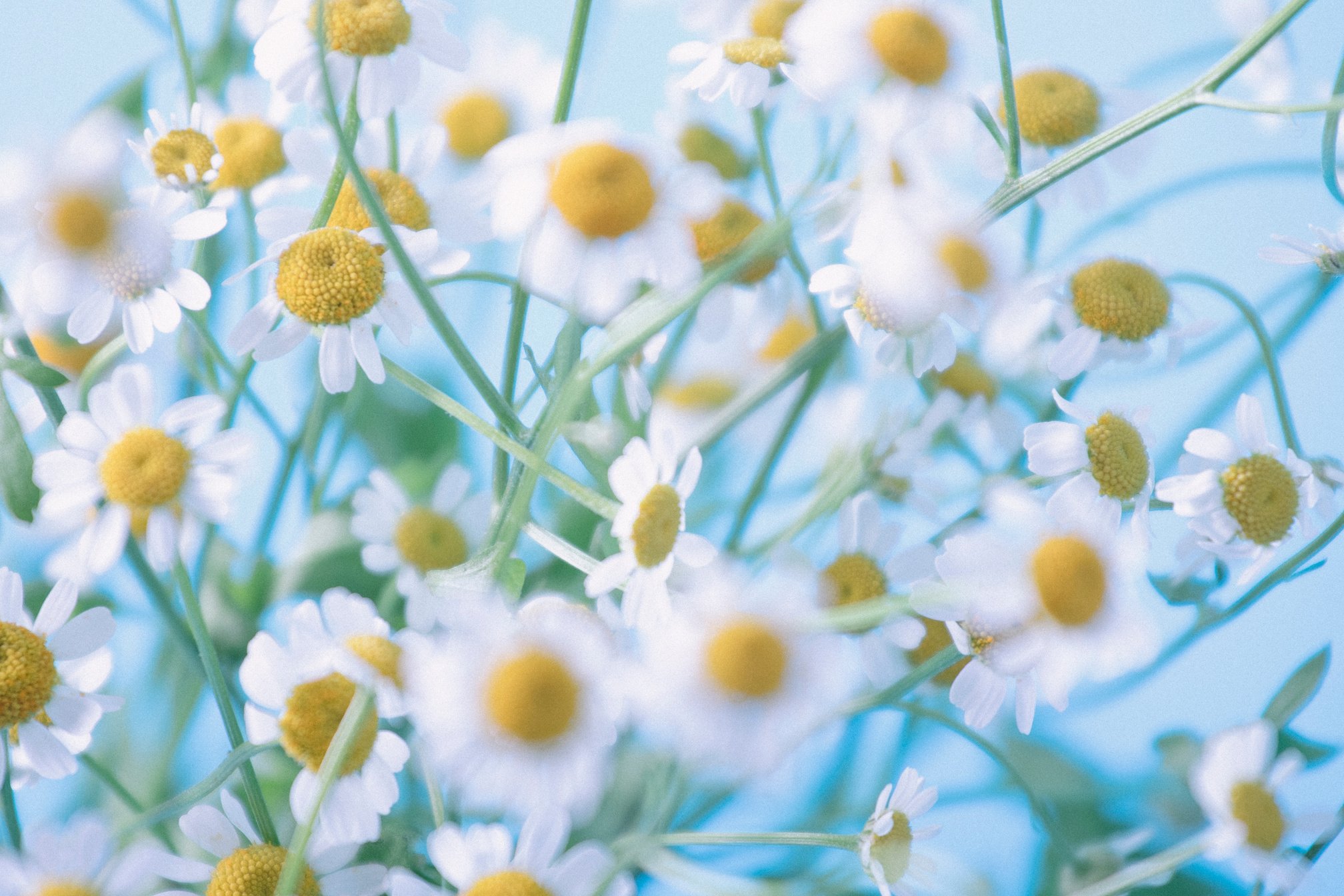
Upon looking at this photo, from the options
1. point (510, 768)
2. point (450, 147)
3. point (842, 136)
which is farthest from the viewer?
point (450, 147)

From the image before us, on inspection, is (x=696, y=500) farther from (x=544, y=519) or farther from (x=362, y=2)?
(x=362, y=2)

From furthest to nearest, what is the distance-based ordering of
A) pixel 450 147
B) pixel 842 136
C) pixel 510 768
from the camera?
pixel 450 147 < pixel 842 136 < pixel 510 768

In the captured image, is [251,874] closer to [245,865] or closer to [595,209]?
[245,865]

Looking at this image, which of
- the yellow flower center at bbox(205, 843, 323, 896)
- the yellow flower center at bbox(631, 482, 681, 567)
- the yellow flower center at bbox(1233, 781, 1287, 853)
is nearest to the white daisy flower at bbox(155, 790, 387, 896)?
the yellow flower center at bbox(205, 843, 323, 896)

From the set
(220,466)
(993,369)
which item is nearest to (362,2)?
(220,466)

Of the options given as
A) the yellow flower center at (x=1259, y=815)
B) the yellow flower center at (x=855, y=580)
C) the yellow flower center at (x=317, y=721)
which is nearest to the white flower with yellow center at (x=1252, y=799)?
the yellow flower center at (x=1259, y=815)

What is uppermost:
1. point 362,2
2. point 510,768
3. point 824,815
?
point 362,2
